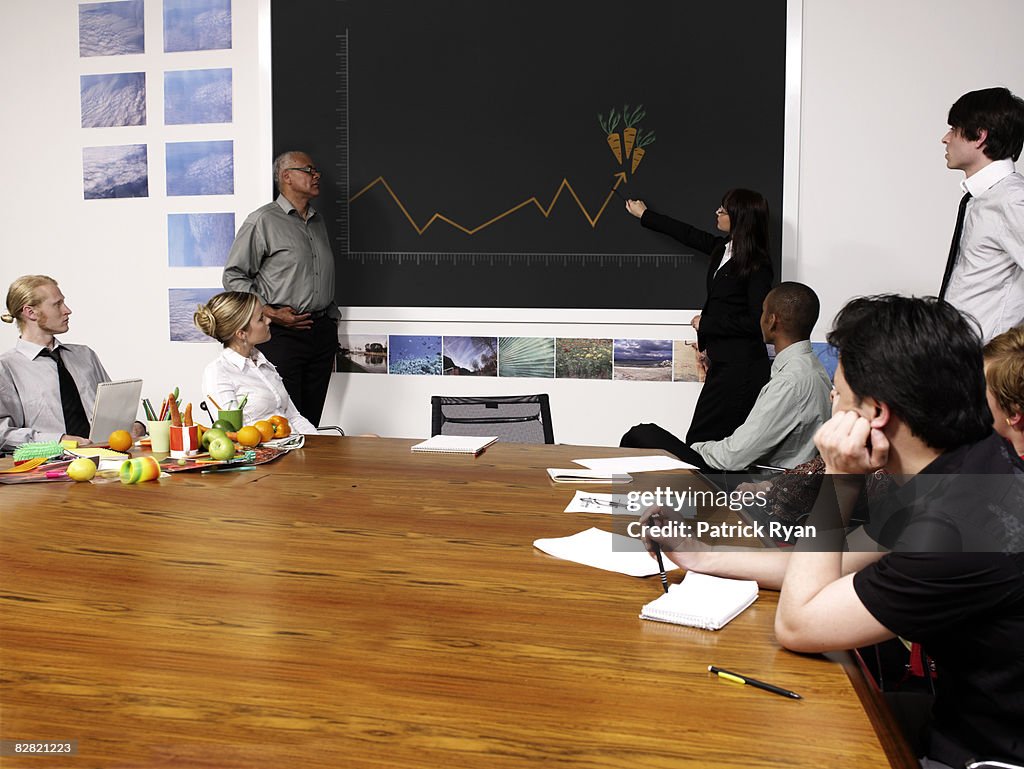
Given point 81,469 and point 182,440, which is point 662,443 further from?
point 81,469

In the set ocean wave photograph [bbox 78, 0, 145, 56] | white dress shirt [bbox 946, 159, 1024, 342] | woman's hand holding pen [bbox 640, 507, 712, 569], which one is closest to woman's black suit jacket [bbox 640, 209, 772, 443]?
white dress shirt [bbox 946, 159, 1024, 342]

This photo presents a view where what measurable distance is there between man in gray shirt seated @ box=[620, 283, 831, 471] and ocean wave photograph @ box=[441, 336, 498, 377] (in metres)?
1.82

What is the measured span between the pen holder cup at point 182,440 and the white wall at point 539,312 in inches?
88.2

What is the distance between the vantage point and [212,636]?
131 centimetres

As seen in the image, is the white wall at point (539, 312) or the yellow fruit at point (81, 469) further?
the white wall at point (539, 312)

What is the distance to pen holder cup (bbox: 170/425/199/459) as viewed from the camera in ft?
8.63

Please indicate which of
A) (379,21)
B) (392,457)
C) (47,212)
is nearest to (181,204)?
(47,212)

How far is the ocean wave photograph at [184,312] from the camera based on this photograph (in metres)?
5.07

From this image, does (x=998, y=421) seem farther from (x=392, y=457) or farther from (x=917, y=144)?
(x=917, y=144)

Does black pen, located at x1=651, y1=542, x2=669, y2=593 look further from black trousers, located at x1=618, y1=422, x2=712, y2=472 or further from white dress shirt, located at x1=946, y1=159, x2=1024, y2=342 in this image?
white dress shirt, located at x1=946, y1=159, x2=1024, y2=342

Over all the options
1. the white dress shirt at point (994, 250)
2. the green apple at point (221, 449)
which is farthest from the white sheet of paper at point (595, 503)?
the white dress shirt at point (994, 250)

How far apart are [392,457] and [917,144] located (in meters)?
2.97

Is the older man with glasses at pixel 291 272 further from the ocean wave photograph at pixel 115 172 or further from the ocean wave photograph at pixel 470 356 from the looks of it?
the ocean wave photograph at pixel 115 172

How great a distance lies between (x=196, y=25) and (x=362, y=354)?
1941 mm
